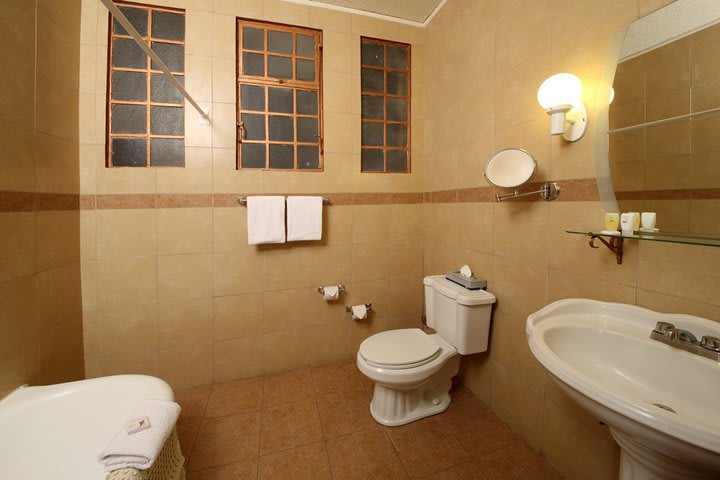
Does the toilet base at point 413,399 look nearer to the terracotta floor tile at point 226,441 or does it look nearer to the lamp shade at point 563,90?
the terracotta floor tile at point 226,441

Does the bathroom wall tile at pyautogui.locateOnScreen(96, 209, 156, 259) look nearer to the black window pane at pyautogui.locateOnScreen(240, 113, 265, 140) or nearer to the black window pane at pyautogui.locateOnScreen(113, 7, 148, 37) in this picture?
the black window pane at pyautogui.locateOnScreen(240, 113, 265, 140)

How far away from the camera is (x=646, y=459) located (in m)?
0.75

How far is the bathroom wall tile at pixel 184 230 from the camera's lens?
1725 millimetres

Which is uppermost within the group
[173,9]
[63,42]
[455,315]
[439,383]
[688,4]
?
[173,9]

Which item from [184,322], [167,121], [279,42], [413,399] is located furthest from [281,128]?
[413,399]

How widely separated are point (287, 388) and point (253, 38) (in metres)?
2.33

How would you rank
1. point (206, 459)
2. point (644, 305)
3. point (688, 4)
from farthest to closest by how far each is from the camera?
point (206, 459) → point (644, 305) → point (688, 4)

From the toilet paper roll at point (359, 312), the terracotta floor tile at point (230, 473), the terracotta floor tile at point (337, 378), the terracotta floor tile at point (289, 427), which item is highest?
the toilet paper roll at point (359, 312)

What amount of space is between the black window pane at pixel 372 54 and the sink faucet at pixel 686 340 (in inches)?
84.9

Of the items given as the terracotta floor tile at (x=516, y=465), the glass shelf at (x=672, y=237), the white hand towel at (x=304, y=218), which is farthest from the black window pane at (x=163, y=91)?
the terracotta floor tile at (x=516, y=465)

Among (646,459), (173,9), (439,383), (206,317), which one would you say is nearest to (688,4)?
(646,459)

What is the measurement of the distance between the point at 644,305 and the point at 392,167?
161cm

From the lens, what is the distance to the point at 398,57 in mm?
2135

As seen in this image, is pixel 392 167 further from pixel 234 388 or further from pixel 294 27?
pixel 234 388
